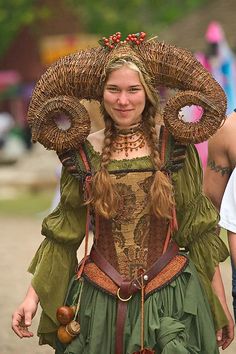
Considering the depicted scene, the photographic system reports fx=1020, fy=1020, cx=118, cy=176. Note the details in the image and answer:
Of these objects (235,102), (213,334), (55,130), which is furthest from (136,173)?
(235,102)

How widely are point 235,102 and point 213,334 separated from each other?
34.3 ft

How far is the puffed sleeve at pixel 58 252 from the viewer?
14.5 feet

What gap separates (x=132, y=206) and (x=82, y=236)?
295mm

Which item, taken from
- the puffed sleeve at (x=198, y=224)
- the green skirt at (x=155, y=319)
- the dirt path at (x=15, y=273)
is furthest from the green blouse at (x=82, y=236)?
the dirt path at (x=15, y=273)

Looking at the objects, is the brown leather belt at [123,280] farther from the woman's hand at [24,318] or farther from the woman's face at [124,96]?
the woman's face at [124,96]

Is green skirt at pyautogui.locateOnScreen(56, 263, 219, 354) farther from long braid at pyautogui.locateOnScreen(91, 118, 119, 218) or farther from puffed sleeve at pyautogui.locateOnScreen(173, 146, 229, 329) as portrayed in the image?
long braid at pyautogui.locateOnScreen(91, 118, 119, 218)

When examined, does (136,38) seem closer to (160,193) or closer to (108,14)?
(160,193)

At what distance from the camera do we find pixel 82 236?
446 cm

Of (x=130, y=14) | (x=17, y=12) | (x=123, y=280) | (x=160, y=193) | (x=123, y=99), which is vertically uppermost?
(x=130, y=14)

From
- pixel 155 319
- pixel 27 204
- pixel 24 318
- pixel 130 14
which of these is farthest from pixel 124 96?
pixel 130 14

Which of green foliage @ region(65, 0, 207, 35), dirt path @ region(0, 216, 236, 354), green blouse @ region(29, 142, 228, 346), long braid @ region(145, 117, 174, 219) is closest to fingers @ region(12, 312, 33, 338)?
green blouse @ region(29, 142, 228, 346)

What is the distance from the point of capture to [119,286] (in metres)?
4.27

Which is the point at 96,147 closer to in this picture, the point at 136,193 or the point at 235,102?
the point at 136,193

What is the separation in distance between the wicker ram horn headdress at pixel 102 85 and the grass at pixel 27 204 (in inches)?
518
